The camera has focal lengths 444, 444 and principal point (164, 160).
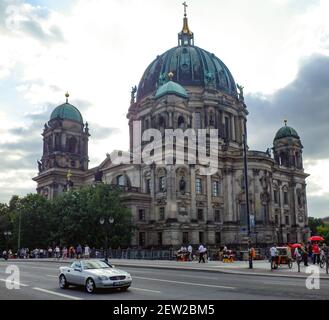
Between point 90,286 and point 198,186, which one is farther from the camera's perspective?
point 198,186

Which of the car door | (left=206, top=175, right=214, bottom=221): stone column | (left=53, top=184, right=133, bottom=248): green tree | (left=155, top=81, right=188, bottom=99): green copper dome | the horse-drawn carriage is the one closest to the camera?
the car door

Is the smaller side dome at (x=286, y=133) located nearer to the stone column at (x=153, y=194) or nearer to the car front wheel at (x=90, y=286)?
the stone column at (x=153, y=194)

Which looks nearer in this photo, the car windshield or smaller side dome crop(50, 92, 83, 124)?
the car windshield

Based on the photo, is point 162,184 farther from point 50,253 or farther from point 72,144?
point 72,144

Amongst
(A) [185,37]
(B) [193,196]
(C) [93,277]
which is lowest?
(C) [93,277]

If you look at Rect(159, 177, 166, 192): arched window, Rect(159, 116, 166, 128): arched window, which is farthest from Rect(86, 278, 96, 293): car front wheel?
Rect(159, 116, 166, 128): arched window

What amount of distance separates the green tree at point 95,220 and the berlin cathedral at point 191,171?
25.4 ft

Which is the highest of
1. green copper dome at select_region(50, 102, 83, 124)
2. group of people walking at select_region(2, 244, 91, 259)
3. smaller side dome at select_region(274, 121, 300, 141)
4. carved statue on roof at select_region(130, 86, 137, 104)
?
carved statue on roof at select_region(130, 86, 137, 104)

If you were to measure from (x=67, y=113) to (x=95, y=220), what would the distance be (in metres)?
33.7

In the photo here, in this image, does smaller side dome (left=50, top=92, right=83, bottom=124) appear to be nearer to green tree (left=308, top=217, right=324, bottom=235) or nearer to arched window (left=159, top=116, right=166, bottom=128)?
arched window (left=159, top=116, right=166, bottom=128)

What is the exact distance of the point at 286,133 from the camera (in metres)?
87.1

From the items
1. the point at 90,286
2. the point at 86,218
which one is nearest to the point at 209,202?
the point at 86,218

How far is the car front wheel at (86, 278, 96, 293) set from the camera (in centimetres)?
1611

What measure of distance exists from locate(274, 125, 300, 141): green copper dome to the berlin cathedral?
0.49 feet
